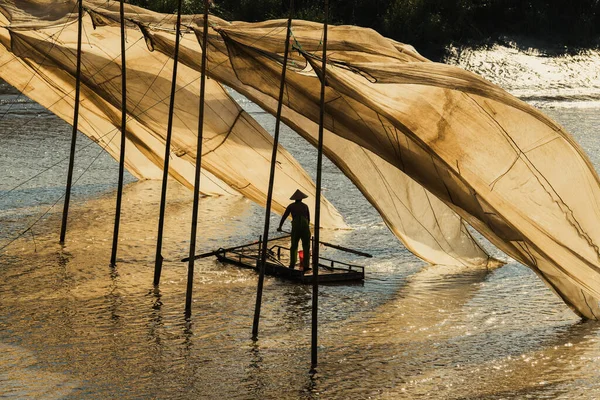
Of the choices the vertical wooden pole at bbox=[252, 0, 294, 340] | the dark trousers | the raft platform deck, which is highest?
the vertical wooden pole at bbox=[252, 0, 294, 340]

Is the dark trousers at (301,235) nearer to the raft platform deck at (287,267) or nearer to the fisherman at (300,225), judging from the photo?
the fisherman at (300,225)

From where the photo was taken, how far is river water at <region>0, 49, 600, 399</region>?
53.0 feet

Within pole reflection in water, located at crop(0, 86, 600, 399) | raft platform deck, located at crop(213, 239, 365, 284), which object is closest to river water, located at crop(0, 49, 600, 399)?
pole reflection in water, located at crop(0, 86, 600, 399)

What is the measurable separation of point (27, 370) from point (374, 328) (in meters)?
5.62

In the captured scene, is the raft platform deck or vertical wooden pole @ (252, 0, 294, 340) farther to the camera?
the raft platform deck

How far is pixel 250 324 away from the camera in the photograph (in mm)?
19062

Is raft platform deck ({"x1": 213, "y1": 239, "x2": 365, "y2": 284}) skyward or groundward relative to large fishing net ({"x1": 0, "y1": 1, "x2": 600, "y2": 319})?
groundward

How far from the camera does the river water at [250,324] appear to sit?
16141 mm

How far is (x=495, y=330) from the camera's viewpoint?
1897cm

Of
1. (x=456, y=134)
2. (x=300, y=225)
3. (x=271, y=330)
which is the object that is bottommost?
(x=271, y=330)

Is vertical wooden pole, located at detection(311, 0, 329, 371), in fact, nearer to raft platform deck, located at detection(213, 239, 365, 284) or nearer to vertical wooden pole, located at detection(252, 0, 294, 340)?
vertical wooden pole, located at detection(252, 0, 294, 340)

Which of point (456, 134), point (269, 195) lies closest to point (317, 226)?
point (269, 195)

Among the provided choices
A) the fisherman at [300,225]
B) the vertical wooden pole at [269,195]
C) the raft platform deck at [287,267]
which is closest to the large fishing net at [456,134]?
the vertical wooden pole at [269,195]

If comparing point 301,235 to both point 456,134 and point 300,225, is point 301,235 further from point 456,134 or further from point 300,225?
point 456,134
